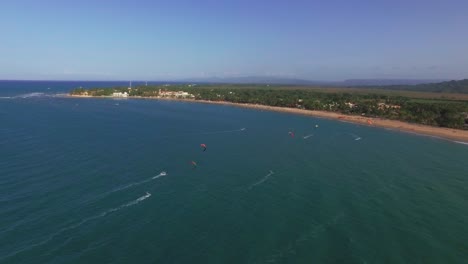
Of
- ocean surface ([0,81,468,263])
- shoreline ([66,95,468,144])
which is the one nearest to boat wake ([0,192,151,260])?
ocean surface ([0,81,468,263])

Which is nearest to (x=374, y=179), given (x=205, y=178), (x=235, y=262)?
(x=205, y=178)

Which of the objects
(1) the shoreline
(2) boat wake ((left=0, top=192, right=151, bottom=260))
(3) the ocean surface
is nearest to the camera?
(2) boat wake ((left=0, top=192, right=151, bottom=260))

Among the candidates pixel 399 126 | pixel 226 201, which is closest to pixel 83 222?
pixel 226 201

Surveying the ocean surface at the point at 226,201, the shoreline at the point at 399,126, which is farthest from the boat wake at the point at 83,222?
the shoreline at the point at 399,126

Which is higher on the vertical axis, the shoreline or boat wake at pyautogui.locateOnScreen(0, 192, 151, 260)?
the shoreline

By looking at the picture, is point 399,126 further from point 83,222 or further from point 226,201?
point 83,222

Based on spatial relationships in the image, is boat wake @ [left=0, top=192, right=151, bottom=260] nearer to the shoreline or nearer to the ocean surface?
the ocean surface

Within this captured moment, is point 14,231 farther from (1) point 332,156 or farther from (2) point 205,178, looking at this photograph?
(1) point 332,156

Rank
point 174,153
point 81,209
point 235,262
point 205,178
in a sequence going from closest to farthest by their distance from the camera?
1. point 235,262
2. point 81,209
3. point 205,178
4. point 174,153

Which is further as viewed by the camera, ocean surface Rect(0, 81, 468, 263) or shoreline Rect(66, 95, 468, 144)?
shoreline Rect(66, 95, 468, 144)
